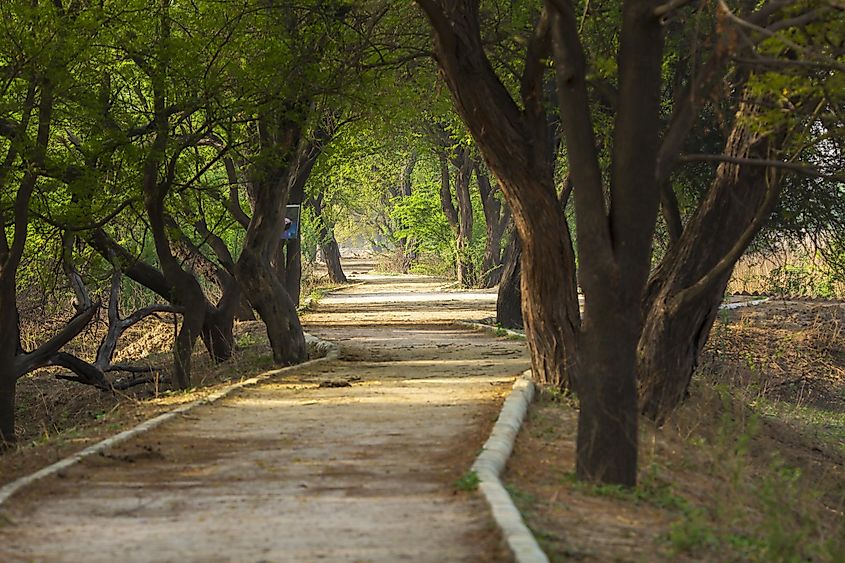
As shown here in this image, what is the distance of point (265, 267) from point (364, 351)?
318 centimetres

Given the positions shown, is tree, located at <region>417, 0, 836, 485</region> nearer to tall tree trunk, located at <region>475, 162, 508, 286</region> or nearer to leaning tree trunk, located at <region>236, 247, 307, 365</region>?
leaning tree trunk, located at <region>236, 247, 307, 365</region>

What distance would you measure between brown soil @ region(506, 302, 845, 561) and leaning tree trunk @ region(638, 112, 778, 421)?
0.43 metres

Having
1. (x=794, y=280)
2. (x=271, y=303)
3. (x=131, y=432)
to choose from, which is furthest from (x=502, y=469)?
(x=794, y=280)

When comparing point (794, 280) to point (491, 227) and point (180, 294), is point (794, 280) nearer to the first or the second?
point (491, 227)

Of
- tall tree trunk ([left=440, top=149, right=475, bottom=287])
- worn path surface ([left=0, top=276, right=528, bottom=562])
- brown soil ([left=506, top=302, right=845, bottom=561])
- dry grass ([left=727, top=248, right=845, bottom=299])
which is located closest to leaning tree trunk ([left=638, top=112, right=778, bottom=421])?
brown soil ([left=506, top=302, right=845, bottom=561])

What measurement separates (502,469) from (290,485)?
5.02 feet

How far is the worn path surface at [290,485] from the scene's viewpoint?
7.02 meters

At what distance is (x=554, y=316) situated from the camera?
48.0 feet

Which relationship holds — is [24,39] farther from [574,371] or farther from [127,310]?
[127,310]

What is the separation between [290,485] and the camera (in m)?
9.13

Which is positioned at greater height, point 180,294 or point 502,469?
point 180,294

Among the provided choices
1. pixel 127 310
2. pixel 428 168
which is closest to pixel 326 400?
pixel 127 310

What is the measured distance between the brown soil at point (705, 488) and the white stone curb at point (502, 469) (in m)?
0.12

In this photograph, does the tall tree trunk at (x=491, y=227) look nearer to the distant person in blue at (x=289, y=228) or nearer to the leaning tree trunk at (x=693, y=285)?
the distant person in blue at (x=289, y=228)
